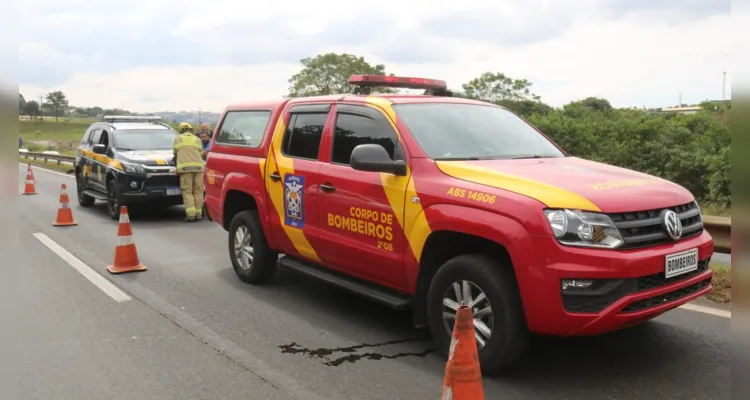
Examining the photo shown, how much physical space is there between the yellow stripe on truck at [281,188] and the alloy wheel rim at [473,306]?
1676mm

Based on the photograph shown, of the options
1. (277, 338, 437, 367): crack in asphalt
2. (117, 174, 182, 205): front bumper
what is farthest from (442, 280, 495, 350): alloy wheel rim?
(117, 174, 182, 205): front bumper

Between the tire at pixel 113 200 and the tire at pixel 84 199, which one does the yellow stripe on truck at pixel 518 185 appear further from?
the tire at pixel 84 199

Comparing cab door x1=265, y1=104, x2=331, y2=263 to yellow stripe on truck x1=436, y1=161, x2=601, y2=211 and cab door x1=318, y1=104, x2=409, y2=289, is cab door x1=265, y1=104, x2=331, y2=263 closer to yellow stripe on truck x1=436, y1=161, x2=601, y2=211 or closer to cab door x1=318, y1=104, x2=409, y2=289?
cab door x1=318, y1=104, x2=409, y2=289

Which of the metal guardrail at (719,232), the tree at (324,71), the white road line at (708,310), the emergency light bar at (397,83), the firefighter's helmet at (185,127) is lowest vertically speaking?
the white road line at (708,310)

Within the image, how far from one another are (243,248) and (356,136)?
7.13 feet

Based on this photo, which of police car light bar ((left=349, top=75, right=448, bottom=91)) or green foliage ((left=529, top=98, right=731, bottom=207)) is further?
green foliage ((left=529, top=98, right=731, bottom=207))

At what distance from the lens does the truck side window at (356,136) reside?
4988 mm

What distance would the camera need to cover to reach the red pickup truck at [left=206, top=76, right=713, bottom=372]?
3.75 metres

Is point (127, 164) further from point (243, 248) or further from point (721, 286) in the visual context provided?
point (721, 286)

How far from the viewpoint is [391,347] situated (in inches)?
188

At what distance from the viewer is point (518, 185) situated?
13.3 feet

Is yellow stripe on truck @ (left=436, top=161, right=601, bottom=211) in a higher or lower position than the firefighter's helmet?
lower

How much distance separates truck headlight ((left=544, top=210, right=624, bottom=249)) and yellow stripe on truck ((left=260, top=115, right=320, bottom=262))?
251cm

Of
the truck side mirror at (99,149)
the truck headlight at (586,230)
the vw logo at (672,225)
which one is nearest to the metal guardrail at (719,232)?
the vw logo at (672,225)
